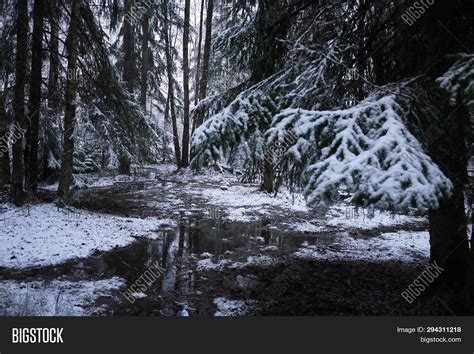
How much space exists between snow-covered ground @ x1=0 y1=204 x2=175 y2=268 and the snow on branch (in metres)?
5.11

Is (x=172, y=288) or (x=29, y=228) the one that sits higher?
(x=29, y=228)

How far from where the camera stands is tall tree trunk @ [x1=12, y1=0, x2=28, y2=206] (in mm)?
8594

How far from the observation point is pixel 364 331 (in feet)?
13.3

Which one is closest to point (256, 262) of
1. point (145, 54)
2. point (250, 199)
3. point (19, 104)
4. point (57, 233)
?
point (57, 233)

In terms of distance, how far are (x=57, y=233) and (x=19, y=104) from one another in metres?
3.76

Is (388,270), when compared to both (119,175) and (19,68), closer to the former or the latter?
(19,68)

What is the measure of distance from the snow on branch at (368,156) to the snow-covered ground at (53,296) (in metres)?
3.45

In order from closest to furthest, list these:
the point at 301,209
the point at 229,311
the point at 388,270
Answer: the point at 229,311, the point at 388,270, the point at 301,209

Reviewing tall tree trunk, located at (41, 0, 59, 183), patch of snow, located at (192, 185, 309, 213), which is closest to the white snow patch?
patch of snow, located at (192, 185, 309, 213)

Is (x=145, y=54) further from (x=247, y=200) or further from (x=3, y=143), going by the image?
(x=3, y=143)

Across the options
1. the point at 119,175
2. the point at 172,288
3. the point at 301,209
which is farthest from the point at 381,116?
the point at 119,175

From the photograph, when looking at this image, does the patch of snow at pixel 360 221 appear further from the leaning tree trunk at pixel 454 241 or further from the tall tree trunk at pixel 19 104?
the tall tree trunk at pixel 19 104

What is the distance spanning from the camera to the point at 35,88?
945 cm

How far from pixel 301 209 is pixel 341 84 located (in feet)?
23.3
